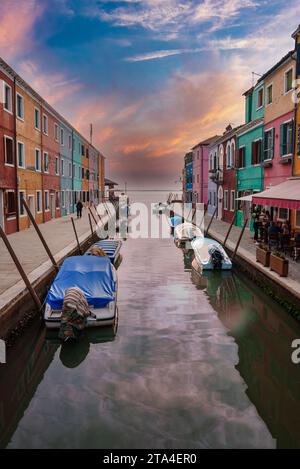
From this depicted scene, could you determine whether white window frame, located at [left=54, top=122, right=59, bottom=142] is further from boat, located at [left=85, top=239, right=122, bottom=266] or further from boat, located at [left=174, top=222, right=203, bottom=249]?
boat, located at [left=85, top=239, right=122, bottom=266]

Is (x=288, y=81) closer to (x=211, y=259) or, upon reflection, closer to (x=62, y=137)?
(x=211, y=259)

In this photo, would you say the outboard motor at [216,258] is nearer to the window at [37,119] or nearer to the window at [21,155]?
the window at [21,155]

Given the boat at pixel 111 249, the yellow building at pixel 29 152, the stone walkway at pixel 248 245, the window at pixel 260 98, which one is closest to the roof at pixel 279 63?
the window at pixel 260 98

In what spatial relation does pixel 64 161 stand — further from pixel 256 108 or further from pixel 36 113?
pixel 256 108

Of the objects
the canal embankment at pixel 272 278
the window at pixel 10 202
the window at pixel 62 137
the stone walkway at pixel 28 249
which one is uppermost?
the window at pixel 62 137

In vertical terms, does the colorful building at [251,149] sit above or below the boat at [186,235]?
above

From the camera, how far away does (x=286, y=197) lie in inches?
603

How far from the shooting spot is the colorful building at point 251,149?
24.6 meters

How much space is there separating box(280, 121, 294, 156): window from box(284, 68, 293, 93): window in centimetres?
170

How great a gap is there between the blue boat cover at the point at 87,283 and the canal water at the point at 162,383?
0.95 m

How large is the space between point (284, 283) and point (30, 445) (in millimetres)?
9057

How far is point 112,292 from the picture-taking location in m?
11.5

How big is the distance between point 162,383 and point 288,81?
17.4 m
